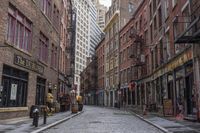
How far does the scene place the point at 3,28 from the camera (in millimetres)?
15781

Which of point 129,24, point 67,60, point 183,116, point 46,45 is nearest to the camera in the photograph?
point 183,116

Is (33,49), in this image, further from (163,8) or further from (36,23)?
(163,8)

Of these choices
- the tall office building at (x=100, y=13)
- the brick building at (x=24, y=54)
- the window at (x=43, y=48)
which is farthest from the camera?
the tall office building at (x=100, y=13)

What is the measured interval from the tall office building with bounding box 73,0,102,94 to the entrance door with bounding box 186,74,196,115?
336ft

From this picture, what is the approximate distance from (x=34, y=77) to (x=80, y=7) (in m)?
123

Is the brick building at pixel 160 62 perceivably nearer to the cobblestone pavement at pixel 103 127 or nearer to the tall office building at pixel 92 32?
the cobblestone pavement at pixel 103 127

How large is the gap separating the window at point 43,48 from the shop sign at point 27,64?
1376mm

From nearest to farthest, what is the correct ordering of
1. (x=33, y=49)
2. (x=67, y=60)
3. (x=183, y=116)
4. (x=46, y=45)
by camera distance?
1. (x=183, y=116)
2. (x=33, y=49)
3. (x=46, y=45)
4. (x=67, y=60)

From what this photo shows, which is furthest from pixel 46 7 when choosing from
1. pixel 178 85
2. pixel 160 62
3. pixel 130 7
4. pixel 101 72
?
pixel 101 72

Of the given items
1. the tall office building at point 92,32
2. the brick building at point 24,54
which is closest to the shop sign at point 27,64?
the brick building at point 24,54

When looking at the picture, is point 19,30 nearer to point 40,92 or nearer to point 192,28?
point 40,92

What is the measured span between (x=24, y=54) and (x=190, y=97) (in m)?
11.2

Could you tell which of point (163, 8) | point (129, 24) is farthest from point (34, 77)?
point (129, 24)

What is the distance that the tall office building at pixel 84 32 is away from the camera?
13075cm
